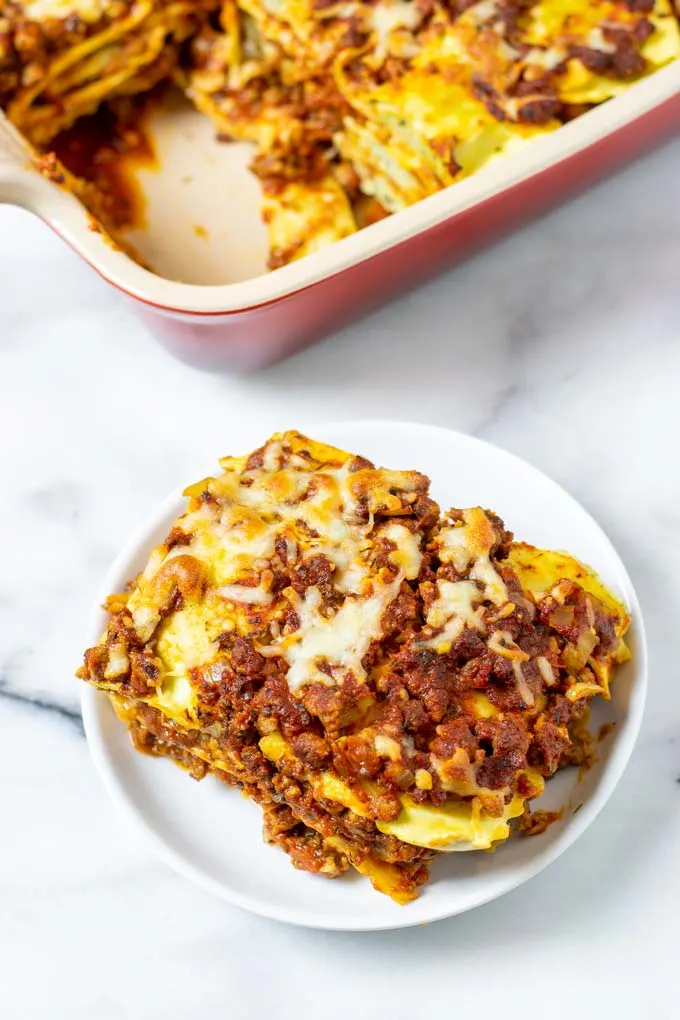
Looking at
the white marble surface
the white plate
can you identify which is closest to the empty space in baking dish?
the white marble surface

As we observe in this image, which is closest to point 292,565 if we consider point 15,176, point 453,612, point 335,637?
point 335,637

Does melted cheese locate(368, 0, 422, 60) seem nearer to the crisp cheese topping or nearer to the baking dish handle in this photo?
the baking dish handle

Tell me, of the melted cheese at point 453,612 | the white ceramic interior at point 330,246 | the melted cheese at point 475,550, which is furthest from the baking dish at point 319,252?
the melted cheese at point 453,612

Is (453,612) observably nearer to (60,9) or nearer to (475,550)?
(475,550)

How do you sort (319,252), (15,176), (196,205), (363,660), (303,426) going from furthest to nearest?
1. (196,205)
2. (303,426)
3. (15,176)
4. (319,252)
5. (363,660)

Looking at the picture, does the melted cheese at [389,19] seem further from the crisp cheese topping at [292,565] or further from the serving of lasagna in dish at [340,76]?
the crisp cheese topping at [292,565]

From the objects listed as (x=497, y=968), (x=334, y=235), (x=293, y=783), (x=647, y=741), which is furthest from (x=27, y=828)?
(x=334, y=235)
